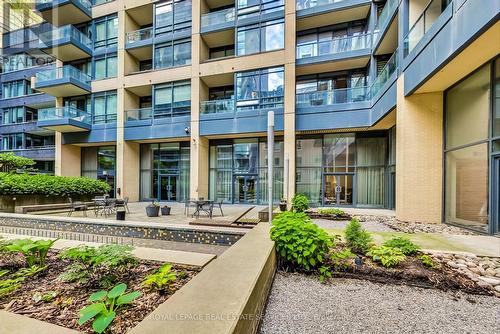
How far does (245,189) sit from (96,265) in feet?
44.1

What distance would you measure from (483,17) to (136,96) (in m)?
20.1

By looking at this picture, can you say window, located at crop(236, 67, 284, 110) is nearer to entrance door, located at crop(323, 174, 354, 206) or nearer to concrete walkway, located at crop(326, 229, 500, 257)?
entrance door, located at crop(323, 174, 354, 206)

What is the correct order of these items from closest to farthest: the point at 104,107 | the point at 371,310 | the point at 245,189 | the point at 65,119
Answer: the point at 371,310, the point at 245,189, the point at 65,119, the point at 104,107

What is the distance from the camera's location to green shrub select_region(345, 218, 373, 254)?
4820 millimetres

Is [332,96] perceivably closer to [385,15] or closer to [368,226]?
[385,15]

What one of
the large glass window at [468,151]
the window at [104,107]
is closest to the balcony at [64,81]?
the window at [104,107]

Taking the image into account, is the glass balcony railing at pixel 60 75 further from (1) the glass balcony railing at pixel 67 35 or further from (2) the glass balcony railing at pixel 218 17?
(2) the glass balcony railing at pixel 218 17

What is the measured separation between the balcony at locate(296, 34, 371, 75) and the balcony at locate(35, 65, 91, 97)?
16542 millimetres

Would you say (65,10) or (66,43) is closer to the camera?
(66,43)

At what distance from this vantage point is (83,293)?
2779mm

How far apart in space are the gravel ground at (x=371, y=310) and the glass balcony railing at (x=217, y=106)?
1313cm

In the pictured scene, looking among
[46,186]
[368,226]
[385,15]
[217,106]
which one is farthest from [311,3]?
[46,186]

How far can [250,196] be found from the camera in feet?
53.8

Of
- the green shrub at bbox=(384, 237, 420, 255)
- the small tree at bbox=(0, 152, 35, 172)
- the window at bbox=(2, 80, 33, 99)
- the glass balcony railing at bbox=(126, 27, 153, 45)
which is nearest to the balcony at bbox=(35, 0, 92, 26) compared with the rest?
the glass balcony railing at bbox=(126, 27, 153, 45)
